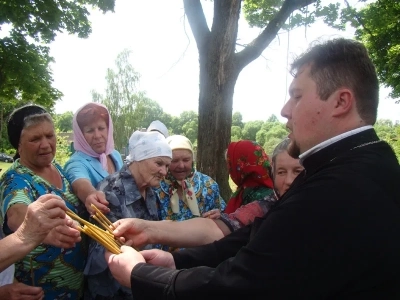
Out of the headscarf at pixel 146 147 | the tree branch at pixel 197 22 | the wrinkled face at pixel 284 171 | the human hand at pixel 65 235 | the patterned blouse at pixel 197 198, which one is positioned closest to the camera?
the human hand at pixel 65 235

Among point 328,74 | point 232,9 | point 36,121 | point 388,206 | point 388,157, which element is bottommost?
point 388,206

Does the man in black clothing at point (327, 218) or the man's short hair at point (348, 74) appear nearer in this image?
the man in black clothing at point (327, 218)

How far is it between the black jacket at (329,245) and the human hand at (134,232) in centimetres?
75

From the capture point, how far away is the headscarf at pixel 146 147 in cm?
259

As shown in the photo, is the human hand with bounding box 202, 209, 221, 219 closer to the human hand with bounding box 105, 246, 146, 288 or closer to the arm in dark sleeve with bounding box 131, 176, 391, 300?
the human hand with bounding box 105, 246, 146, 288

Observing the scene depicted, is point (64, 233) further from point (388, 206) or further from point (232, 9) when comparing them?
point (232, 9)

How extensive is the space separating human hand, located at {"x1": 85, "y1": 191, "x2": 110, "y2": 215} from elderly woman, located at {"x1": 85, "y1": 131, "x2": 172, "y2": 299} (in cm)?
10

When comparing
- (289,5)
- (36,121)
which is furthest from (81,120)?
(289,5)

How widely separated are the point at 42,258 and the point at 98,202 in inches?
18.8

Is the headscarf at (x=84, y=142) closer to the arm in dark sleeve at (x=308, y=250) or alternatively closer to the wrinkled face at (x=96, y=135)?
the wrinkled face at (x=96, y=135)

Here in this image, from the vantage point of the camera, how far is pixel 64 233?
191 centimetres

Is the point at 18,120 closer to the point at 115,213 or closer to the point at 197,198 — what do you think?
the point at 115,213

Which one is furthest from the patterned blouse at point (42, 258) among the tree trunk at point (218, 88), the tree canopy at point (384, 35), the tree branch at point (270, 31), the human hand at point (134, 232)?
the tree branch at point (270, 31)

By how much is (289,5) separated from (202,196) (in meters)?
4.02
